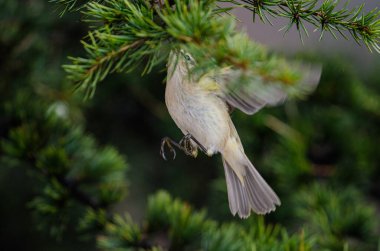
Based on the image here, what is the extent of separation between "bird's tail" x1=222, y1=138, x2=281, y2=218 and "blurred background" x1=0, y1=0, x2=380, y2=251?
0.33 feet

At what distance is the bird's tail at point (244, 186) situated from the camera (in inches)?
32.7

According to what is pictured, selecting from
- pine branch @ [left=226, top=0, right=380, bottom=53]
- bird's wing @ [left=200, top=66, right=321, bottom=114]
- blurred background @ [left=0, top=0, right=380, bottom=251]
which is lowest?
blurred background @ [left=0, top=0, right=380, bottom=251]

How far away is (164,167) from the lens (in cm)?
126

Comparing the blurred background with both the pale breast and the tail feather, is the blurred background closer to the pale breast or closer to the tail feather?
the tail feather

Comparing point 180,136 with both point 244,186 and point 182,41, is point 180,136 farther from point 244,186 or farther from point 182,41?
point 182,41

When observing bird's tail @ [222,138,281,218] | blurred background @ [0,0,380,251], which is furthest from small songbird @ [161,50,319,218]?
blurred background @ [0,0,380,251]

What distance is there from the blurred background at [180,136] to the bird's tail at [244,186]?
3.9 inches

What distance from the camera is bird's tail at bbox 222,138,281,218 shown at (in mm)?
830

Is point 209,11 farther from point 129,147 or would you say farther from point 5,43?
point 129,147

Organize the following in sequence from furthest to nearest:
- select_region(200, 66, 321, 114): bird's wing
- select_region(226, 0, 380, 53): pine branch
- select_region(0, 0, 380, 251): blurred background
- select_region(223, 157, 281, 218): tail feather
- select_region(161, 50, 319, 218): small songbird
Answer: select_region(0, 0, 380, 251): blurred background < select_region(223, 157, 281, 218): tail feather < select_region(161, 50, 319, 218): small songbird < select_region(226, 0, 380, 53): pine branch < select_region(200, 66, 321, 114): bird's wing

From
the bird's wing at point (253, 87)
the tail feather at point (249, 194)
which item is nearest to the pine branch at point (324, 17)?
the bird's wing at point (253, 87)

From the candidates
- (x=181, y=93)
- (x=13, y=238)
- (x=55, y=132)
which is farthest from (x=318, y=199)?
(x=13, y=238)

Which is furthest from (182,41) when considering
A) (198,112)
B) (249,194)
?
(249,194)

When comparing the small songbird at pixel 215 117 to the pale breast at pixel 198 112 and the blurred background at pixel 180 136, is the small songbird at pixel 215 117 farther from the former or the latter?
the blurred background at pixel 180 136
